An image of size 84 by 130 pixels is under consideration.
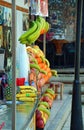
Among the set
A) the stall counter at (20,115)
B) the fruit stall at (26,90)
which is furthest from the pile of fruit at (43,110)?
the stall counter at (20,115)

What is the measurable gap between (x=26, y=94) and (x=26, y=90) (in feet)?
0.41

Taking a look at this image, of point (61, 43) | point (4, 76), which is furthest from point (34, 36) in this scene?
point (61, 43)

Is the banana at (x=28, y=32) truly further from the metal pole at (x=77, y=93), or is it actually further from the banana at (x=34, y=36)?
the metal pole at (x=77, y=93)

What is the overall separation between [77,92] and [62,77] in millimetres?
4473

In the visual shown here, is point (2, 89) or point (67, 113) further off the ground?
point (2, 89)

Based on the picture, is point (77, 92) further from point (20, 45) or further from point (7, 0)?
point (7, 0)

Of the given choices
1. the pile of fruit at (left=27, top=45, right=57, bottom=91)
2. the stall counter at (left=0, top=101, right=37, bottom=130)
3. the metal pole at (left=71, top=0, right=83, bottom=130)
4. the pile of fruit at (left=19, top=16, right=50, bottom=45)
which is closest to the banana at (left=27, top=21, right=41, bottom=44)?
the pile of fruit at (left=19, top=16, right=50, bottom=45)

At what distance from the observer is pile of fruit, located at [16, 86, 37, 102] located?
422 centimetres

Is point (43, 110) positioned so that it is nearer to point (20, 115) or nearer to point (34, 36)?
point (34, 36)

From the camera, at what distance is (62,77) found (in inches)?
401

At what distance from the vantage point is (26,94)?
171 inches

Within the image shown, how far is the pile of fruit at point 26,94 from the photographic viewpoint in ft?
13.8

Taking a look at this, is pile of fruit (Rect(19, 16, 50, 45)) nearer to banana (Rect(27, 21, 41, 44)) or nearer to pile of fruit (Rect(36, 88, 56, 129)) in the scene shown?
banana (Rect(27, 21, 41, 44))

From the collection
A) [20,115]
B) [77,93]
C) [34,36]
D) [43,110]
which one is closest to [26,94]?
[20,115]
